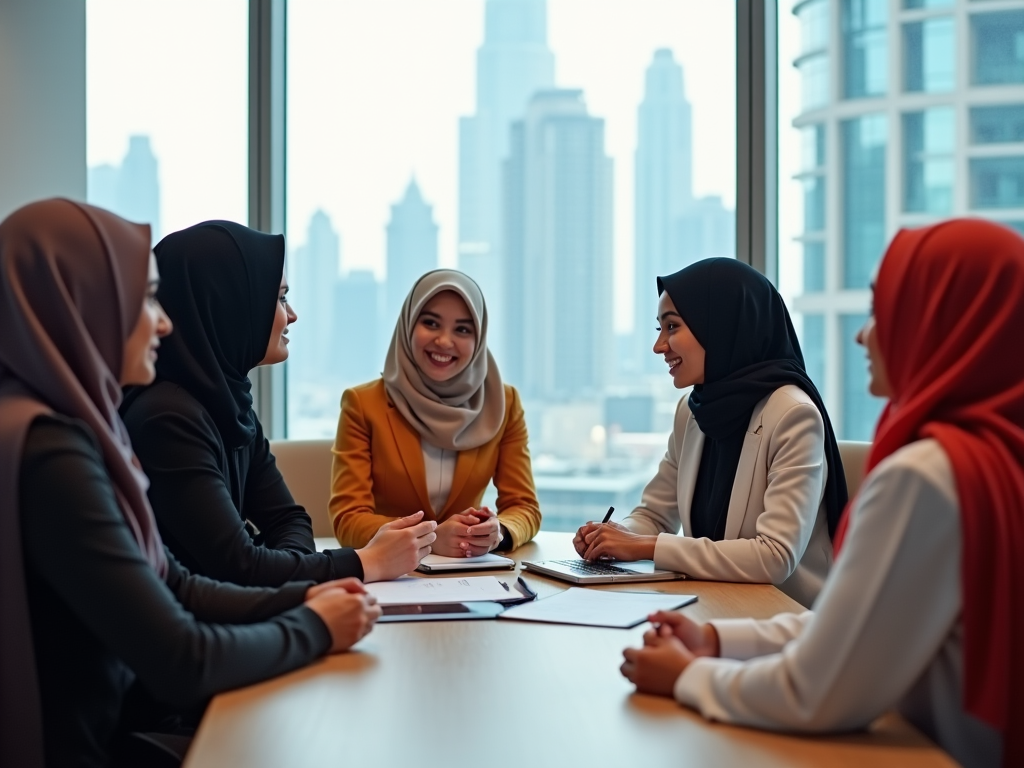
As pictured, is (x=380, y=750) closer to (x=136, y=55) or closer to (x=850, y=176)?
(x=850, y=176)

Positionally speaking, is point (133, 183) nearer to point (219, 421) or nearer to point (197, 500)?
point (219, 421)

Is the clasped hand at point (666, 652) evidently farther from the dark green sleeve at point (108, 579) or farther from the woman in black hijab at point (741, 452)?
the woman in black hijab at point (741, 452)

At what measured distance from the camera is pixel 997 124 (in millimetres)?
3355

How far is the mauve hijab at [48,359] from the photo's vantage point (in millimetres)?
1327

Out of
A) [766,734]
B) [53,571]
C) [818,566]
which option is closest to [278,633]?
[53,571]

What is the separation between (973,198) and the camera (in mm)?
3402

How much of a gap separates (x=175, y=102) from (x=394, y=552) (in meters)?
2.50

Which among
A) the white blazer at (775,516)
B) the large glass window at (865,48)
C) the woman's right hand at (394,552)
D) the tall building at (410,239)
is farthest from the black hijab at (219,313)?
the large glass window at (865,48)

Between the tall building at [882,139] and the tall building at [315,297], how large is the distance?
171 cm

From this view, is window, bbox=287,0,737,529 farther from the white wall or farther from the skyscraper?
the white wall

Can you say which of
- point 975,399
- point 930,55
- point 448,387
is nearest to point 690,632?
point 975,399

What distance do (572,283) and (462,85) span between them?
842 millimetres

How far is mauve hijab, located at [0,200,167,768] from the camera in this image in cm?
133

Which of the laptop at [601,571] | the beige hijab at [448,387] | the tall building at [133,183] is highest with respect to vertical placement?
the tall building at [133,183]
